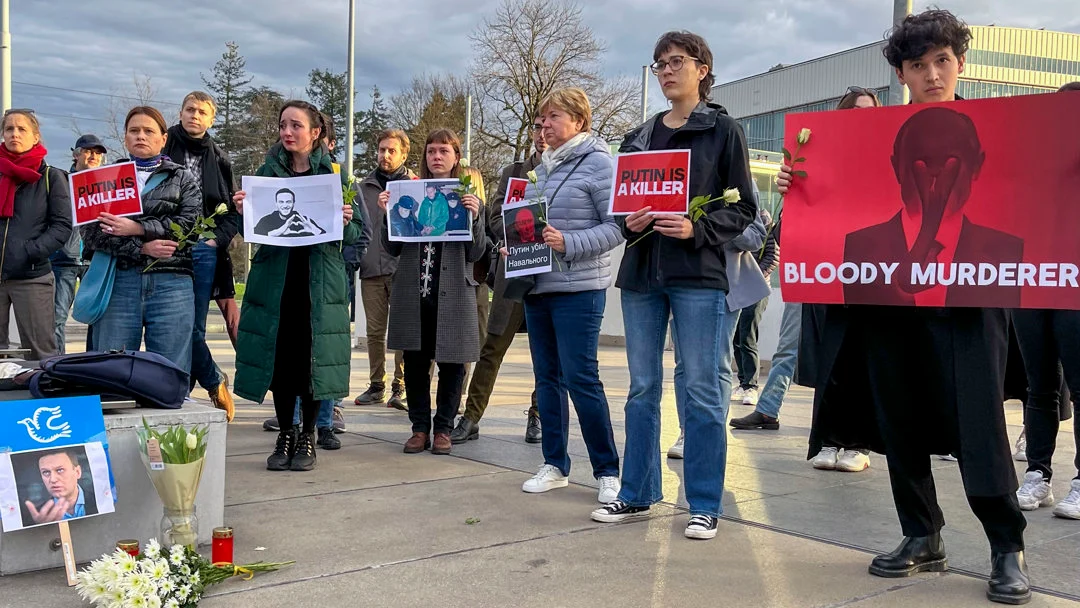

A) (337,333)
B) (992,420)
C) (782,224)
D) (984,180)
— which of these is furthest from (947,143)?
(337,333)

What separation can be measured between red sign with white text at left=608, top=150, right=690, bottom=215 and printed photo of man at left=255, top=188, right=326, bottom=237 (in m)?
1.91

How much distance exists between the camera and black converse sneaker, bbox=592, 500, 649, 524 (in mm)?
4746

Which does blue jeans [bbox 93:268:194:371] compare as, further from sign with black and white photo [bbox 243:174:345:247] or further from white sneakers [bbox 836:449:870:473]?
white sneakers [bbox 836:449:870:473]

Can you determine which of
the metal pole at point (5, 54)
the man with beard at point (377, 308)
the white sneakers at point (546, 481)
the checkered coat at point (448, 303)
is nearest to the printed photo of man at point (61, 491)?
the white sneakers at point (546, 481)

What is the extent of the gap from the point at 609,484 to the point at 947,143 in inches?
91.8

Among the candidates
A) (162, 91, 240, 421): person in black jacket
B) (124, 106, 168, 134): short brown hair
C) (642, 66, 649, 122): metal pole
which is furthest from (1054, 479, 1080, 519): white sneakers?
(642, 66, 649, 122): metal pole

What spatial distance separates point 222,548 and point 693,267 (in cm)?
226

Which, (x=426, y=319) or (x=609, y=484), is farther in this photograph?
(x=426, y=319)

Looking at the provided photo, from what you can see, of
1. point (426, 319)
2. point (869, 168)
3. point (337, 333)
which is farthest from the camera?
point (426, 319)

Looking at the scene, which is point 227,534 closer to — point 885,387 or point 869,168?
point 885,387

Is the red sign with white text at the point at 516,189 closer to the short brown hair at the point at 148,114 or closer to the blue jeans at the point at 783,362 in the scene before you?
the short brown hair at the point at 148,114

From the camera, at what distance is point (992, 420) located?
3.68 m

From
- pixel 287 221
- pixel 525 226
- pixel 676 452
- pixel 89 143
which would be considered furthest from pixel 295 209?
pixel 89 143

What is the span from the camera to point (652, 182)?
4.58 m
